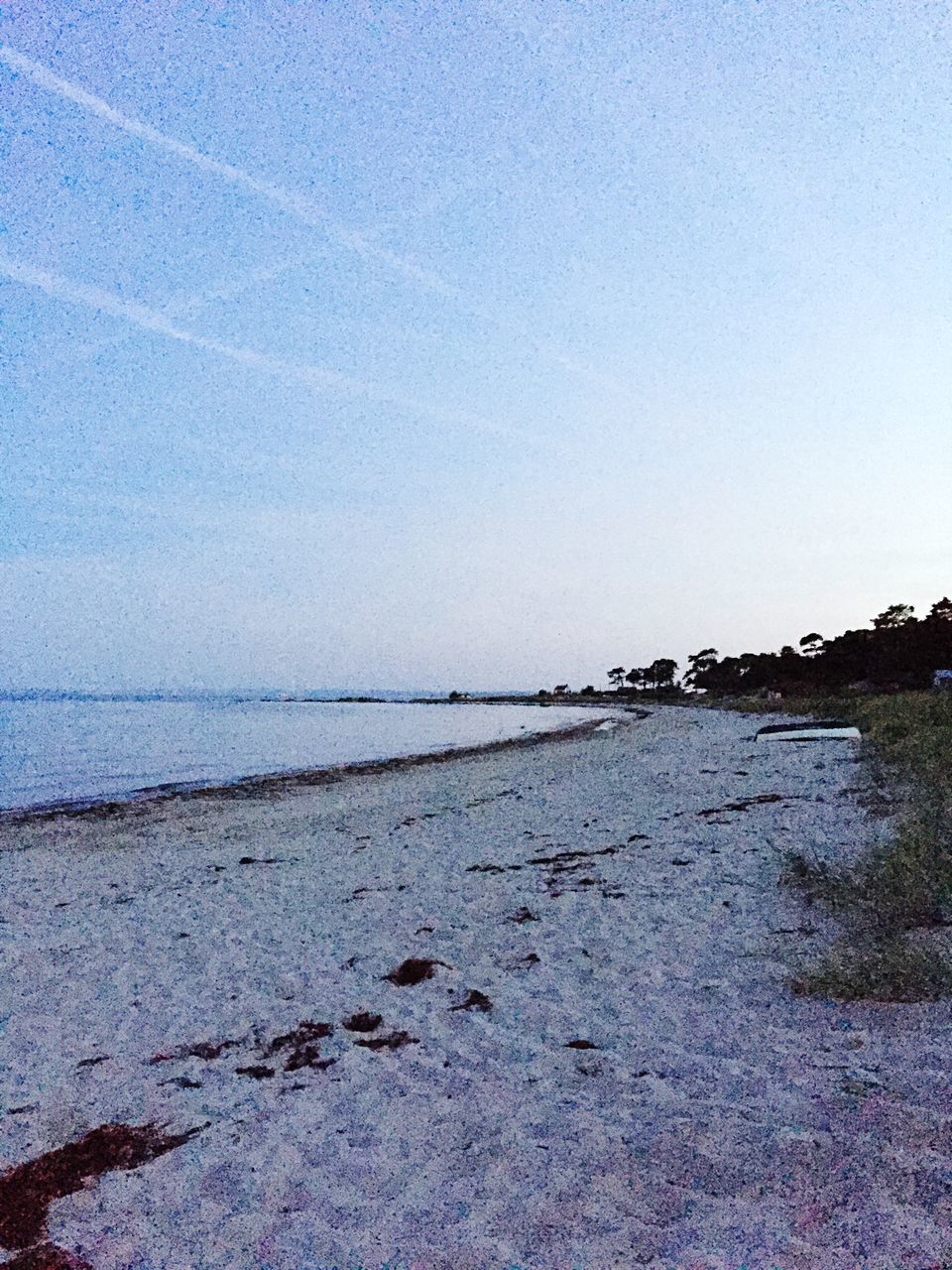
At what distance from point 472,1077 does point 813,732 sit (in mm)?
18716

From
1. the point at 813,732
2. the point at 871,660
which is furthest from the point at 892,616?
the point at 813,732

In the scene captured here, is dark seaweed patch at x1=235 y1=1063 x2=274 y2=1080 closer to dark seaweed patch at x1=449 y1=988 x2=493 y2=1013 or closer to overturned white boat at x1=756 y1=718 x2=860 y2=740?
dark seaweed patch at x1=449 y1=988 x2=493 y2=1013

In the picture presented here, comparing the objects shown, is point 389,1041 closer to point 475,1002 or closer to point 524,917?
point 475,1002

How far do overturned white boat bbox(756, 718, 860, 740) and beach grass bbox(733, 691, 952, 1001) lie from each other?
331 inches

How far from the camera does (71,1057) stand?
5.58 meters

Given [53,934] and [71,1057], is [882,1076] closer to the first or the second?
[71,1057]

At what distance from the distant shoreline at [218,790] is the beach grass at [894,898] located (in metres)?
15.6

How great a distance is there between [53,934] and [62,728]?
46.7 m

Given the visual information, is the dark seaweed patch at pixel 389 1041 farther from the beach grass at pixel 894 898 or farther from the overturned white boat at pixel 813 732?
the overturned white boat at pixel 813 732

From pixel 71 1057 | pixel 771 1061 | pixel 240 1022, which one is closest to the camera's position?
pixel 771 1061

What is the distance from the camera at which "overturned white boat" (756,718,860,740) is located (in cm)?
2014

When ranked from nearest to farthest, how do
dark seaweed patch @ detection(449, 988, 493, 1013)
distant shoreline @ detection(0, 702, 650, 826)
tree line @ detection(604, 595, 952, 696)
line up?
dark seaweed patch @ detection(449, 988, 493, 1013) → distant shoreline @ detection(0, 702, 650, 826) → tree line @ detection(604, 595, 952, 696)

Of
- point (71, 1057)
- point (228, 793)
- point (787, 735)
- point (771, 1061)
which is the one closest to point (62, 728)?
point (228, 793)

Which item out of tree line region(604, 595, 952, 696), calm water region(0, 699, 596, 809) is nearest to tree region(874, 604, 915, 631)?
tree line region(604, 595, 952, 696)
